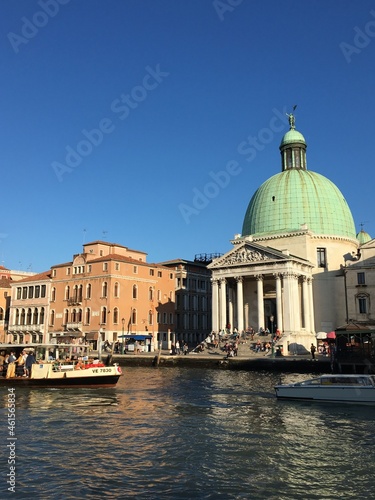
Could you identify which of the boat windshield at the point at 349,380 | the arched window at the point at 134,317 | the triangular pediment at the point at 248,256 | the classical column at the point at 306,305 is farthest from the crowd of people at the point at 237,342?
the boat windshield at the point at 349,380

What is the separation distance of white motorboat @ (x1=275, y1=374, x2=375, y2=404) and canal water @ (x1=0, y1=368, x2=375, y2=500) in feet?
1.96

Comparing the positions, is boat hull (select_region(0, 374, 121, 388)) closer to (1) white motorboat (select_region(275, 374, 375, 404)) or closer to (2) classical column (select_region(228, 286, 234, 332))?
(1) white motorboat (select_region(275, 374, 375, 404))

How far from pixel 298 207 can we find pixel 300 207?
0.24 meters

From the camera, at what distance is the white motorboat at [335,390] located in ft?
73.6

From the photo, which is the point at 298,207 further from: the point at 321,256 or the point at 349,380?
the point at 349,380

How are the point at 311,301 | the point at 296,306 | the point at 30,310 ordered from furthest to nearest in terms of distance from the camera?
the point at 30,310 → the point at 311,301 → the point at 296,306

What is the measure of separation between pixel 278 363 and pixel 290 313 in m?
14.3

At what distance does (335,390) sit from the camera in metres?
22.8

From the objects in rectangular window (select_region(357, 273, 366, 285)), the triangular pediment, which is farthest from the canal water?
rectangular window (select_region(357, 273, 366, 285))

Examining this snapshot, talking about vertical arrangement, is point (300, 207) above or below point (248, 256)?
above

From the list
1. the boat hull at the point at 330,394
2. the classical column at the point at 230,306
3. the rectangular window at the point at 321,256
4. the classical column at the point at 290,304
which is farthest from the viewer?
the classical column at the point at 230,306

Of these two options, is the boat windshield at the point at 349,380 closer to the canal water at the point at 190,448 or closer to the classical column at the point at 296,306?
the canal water at the point at 190,448

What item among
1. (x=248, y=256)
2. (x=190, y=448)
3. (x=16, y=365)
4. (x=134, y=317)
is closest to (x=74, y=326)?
(x=134, y=317)

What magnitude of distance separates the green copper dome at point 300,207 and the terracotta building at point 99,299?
50.8 ft
